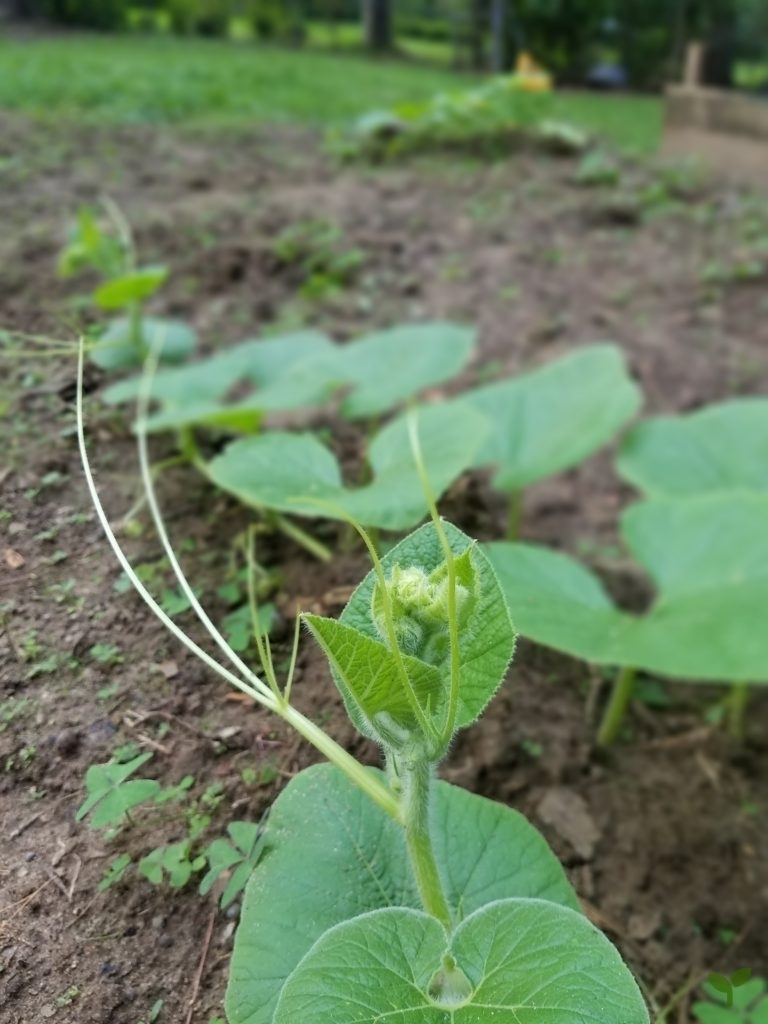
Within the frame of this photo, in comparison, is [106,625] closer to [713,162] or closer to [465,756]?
[465,756]

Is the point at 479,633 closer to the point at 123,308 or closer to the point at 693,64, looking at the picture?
the point at 123,308

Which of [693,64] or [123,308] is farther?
[693,64]

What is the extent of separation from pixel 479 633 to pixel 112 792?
0.96 ft

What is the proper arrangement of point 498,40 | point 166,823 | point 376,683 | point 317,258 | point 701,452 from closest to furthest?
point 376,683 < point 166,823 < point 701,452 < point 317,258 < point 498,40

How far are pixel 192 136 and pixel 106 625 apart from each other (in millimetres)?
3323

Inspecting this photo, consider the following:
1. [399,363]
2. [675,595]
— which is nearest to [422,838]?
[675,595]

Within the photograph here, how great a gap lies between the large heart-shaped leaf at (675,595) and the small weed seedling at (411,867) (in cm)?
33

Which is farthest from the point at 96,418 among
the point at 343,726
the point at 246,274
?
the point at 246,274

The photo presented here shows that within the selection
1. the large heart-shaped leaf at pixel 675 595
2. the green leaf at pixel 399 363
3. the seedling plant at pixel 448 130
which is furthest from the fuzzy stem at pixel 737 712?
the seedling plant at pixel 448 130

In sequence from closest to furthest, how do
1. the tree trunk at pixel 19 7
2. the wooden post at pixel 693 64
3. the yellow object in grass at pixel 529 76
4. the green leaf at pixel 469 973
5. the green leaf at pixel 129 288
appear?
the green leaf at pixel 469 973, the green leaf at pixel 129 288, the wooden post at pixel 693 64, the yellow object in grass at pixel 529 76, the tree trunk at pixel 19 7

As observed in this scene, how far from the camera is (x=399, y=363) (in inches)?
69.6

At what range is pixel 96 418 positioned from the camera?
1.12 metres

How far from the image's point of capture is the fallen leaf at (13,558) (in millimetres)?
778

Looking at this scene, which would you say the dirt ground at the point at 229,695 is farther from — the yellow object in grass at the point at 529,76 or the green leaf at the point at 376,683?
the yellow object in grass at the point at 529,76
